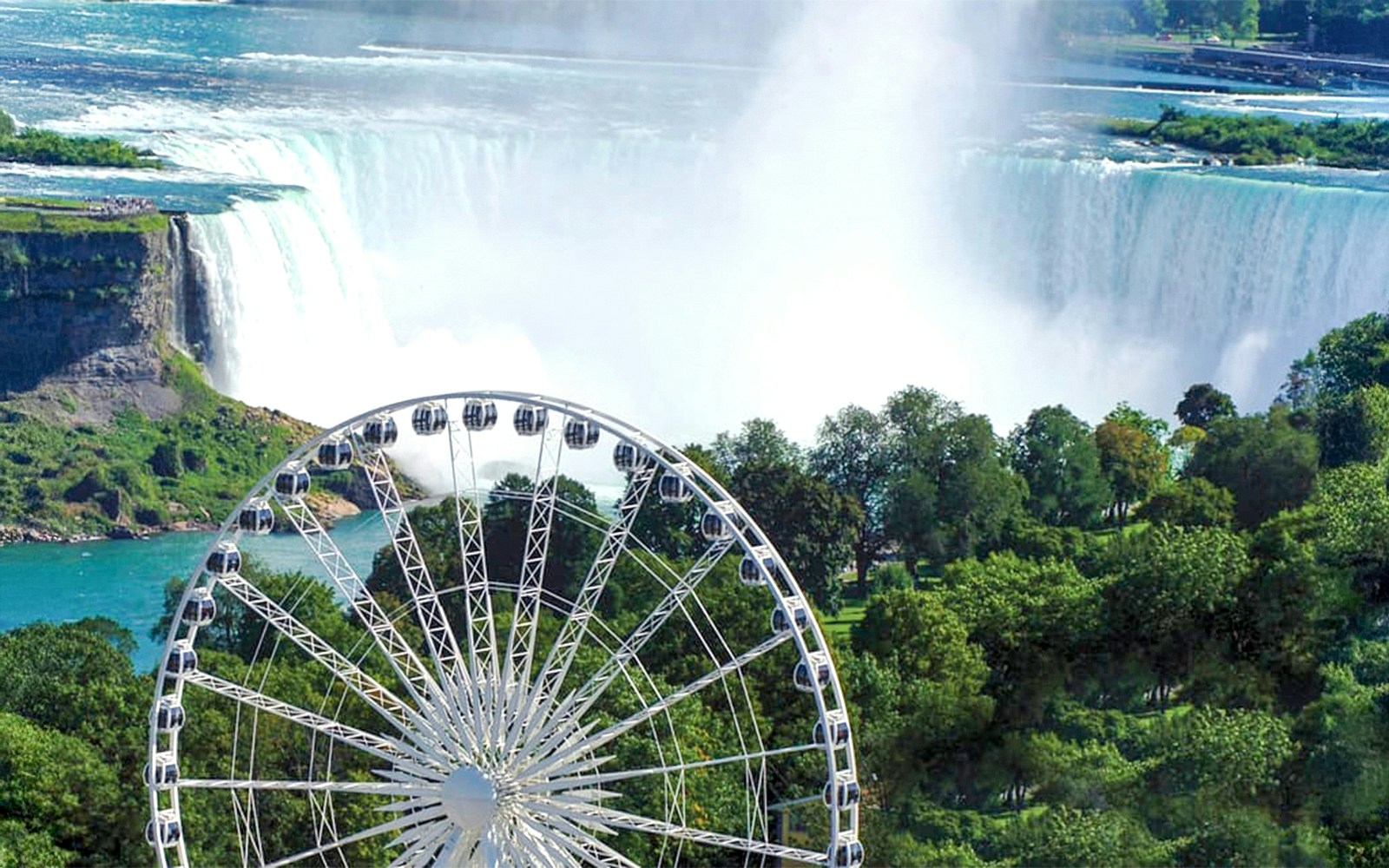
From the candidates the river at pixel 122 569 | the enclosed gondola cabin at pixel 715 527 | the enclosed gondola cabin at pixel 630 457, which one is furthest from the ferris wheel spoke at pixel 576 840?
the river at pixel 122 569

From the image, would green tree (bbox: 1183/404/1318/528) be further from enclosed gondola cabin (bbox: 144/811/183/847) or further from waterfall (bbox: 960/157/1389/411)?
enclosed gondola cabin (bbox: 144/811/183/847)

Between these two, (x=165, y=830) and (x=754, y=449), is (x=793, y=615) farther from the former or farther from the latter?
(x=754, y=449)

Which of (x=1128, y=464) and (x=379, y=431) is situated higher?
(x=379, y=431)

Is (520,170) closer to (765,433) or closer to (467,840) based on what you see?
(765,433)

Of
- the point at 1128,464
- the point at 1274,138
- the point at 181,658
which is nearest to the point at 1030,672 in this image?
the point at 1128,464

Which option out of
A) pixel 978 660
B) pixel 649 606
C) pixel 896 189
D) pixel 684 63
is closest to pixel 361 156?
pixel 896 189

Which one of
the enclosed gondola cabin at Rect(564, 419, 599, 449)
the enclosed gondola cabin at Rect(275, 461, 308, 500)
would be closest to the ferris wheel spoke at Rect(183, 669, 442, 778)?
the enclosed gondola cabin at Rect(275, 461, 308, 500)

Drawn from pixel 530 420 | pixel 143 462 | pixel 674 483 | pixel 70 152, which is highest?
pixel 530 420
